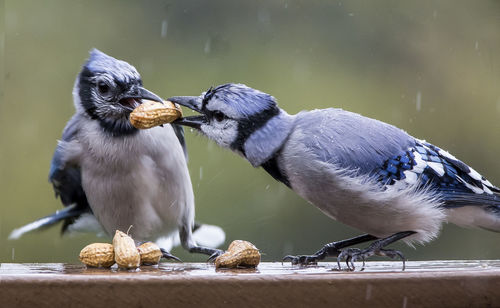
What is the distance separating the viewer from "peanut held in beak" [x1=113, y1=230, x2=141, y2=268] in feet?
3.83

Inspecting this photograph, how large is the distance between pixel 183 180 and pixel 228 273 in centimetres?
67

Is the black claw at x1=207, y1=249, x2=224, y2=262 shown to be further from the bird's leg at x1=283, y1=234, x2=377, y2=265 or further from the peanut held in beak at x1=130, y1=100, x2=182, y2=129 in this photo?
the peanut held in beak at x1=130, y1=100, x2=182, y2=129

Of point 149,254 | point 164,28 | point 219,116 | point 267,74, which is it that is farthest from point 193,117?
point 164,28

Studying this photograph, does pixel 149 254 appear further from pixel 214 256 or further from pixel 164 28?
pixel 164 28

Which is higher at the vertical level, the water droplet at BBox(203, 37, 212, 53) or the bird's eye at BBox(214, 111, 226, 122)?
the water droplet at BBox(203, 37, 212, 53)

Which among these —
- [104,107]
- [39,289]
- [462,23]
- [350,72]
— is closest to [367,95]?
[350,72]

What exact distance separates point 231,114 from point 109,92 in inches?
16.0

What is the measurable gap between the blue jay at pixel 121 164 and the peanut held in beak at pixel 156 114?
0.24m

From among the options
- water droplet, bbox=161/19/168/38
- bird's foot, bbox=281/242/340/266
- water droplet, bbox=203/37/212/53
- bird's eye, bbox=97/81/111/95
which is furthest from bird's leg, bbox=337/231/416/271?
water droplet, bbox=161/19/168/38

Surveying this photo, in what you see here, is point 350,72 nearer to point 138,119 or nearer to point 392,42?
point 392,42

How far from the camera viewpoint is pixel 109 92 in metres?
1.58

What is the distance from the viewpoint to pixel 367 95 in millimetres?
2660

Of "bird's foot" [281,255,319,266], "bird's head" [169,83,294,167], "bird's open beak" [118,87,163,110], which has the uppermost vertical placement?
"bird's open beak" [118,87,163,110]

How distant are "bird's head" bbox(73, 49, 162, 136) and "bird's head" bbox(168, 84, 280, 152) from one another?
0.22m
